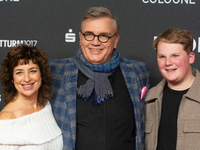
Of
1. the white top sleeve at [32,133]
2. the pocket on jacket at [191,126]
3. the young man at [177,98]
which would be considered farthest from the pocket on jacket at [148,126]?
the white top sleeve at [32,133]

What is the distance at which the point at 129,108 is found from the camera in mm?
1791

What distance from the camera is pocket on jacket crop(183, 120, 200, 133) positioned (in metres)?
1.49

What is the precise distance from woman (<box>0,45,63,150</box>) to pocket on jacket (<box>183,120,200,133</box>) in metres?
0.86

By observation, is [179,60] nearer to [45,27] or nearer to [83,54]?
[83,54]

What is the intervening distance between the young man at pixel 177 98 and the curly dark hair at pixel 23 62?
79 centimetres

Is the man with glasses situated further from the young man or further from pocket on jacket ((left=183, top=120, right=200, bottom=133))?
pocket on jacket ((left=183, top=120, right=200, bottom=133))

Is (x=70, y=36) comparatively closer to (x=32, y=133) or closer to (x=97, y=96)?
(x=97, y=96)

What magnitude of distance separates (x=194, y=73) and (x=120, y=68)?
55 centimetres

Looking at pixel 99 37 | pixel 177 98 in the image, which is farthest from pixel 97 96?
pixel 177 98

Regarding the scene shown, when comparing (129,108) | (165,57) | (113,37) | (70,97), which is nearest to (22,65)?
(70,97)

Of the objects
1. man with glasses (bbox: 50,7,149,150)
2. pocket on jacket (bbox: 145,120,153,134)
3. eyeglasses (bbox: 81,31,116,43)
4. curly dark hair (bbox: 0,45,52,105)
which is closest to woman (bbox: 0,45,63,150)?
curly dark hair (bbox: 0,45,52,105)

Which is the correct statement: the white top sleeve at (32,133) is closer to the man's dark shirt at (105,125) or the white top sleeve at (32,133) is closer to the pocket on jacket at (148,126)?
the man's dark shirt at (105,125)

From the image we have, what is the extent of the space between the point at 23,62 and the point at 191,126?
1.16 metres

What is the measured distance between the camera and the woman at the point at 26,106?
1501 mm
